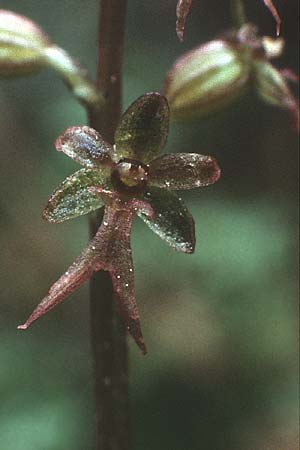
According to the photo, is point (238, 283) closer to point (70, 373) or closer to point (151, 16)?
point (70, 373)

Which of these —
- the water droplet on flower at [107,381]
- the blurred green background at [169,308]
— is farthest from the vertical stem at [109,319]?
the blurred green background at [169,308]

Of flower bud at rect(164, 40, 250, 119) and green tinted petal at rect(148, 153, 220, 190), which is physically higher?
flower bud at rect(164, 40, 250, 119)

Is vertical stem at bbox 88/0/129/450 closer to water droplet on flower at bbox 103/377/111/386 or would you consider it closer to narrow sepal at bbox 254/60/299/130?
water droplet on flower at bbox 103/377/111/386

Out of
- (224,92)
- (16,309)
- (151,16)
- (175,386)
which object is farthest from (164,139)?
(151,16)

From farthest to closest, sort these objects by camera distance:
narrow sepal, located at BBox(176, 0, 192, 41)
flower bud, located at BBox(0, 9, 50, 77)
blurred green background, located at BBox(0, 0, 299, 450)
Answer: blurred green background, located at BBox(0, 0, 299, 450) < flower bud, located at BBox(0, 9, 50, 77) < narrow sepal, located at BBox(176, 0, 192, 41)

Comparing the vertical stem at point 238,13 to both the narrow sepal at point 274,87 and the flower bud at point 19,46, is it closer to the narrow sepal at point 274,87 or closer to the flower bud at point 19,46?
the narrow sepal at point 274,87

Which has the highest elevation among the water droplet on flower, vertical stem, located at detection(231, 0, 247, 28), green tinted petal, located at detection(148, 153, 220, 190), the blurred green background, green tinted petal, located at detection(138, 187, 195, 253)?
vertical stem, located at detection(231, 0, 247, 28)

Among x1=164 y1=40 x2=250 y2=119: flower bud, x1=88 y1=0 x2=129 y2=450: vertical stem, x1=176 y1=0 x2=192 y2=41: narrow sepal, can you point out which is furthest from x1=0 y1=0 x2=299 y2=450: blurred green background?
x1=176 y1=0 x2=192 y2=41: narrow sepal
